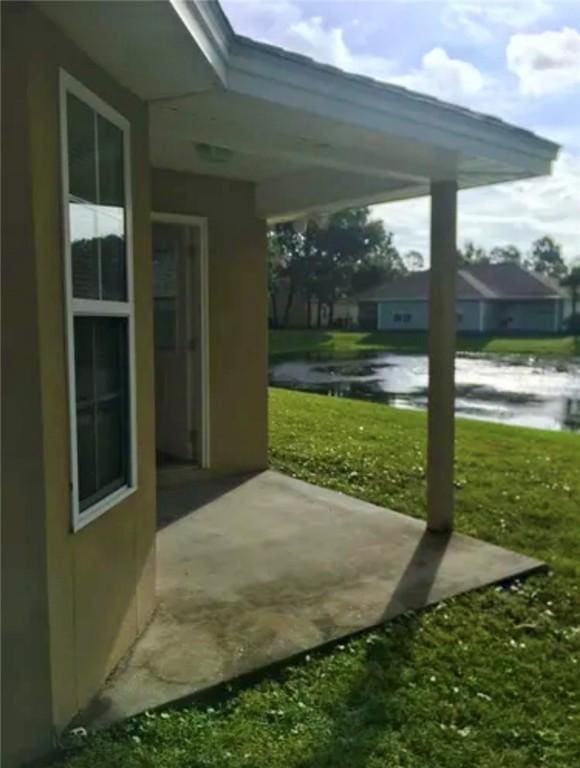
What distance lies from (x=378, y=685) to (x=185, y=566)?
169 centimetres

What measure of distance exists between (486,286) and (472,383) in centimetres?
2895

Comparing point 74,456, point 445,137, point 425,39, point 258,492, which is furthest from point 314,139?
point 258,492

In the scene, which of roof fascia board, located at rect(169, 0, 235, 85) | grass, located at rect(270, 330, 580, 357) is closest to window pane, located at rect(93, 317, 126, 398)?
roof fascia board, located at rect(169, 0, 235, 85)

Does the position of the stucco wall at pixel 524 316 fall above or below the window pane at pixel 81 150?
below

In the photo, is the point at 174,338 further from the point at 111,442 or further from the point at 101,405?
the point at 101,405

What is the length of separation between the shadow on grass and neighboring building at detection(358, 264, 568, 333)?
142ft

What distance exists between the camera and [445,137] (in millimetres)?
4234

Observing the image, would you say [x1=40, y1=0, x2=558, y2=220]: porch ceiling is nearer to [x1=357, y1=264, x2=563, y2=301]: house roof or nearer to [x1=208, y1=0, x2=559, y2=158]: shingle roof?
[x1=208, y1=0, x2=559, y2=158]: shingle roof

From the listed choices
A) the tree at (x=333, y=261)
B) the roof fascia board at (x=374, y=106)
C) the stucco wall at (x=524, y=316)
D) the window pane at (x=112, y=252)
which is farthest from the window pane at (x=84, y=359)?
the stucco wall at (x=524, y=316)

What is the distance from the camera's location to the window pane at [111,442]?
10.3ft

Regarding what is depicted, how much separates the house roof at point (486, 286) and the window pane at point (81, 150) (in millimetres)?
44211

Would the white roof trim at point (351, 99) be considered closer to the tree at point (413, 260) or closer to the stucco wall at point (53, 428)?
the stucco wall at point (53, 428)

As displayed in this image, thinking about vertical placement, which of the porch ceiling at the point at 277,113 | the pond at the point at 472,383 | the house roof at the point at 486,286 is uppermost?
the house roof at the point at 486,286

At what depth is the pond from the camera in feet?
47.7
